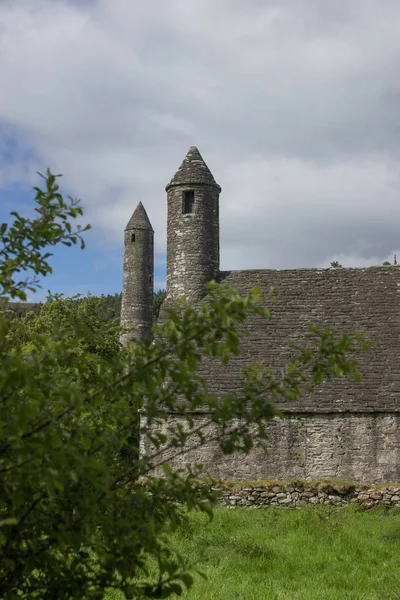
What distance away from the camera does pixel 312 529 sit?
1299 centimetres

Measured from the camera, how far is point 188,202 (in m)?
25.0

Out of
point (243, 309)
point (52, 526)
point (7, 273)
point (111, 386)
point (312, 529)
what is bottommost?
point (312, 529)

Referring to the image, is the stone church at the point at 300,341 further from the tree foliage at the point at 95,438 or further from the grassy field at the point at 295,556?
the tree foliage at the point at 95,438

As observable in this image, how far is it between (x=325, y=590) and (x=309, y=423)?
10.5 metres

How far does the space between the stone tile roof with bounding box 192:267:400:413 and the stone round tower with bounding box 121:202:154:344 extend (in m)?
14.5

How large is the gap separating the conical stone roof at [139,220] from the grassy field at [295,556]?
26.7m

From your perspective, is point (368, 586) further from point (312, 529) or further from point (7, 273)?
point (7, 273)

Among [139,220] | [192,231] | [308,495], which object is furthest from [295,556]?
[139,220]

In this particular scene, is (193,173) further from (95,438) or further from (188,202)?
(95,438)

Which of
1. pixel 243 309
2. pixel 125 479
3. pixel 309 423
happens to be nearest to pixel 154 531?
pixel 125 479

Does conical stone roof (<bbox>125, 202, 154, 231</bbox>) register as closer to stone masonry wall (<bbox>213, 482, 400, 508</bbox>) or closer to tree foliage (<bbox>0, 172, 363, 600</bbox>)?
stone masonry wall (<bbox>213, 482, 400, 508</bbox>)

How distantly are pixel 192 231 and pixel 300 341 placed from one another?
609 cm

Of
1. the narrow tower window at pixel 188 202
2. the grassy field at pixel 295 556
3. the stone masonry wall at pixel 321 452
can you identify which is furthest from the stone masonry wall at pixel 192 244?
the grassy field at pixel 295 556

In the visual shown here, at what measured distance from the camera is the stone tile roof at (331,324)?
766 inches
